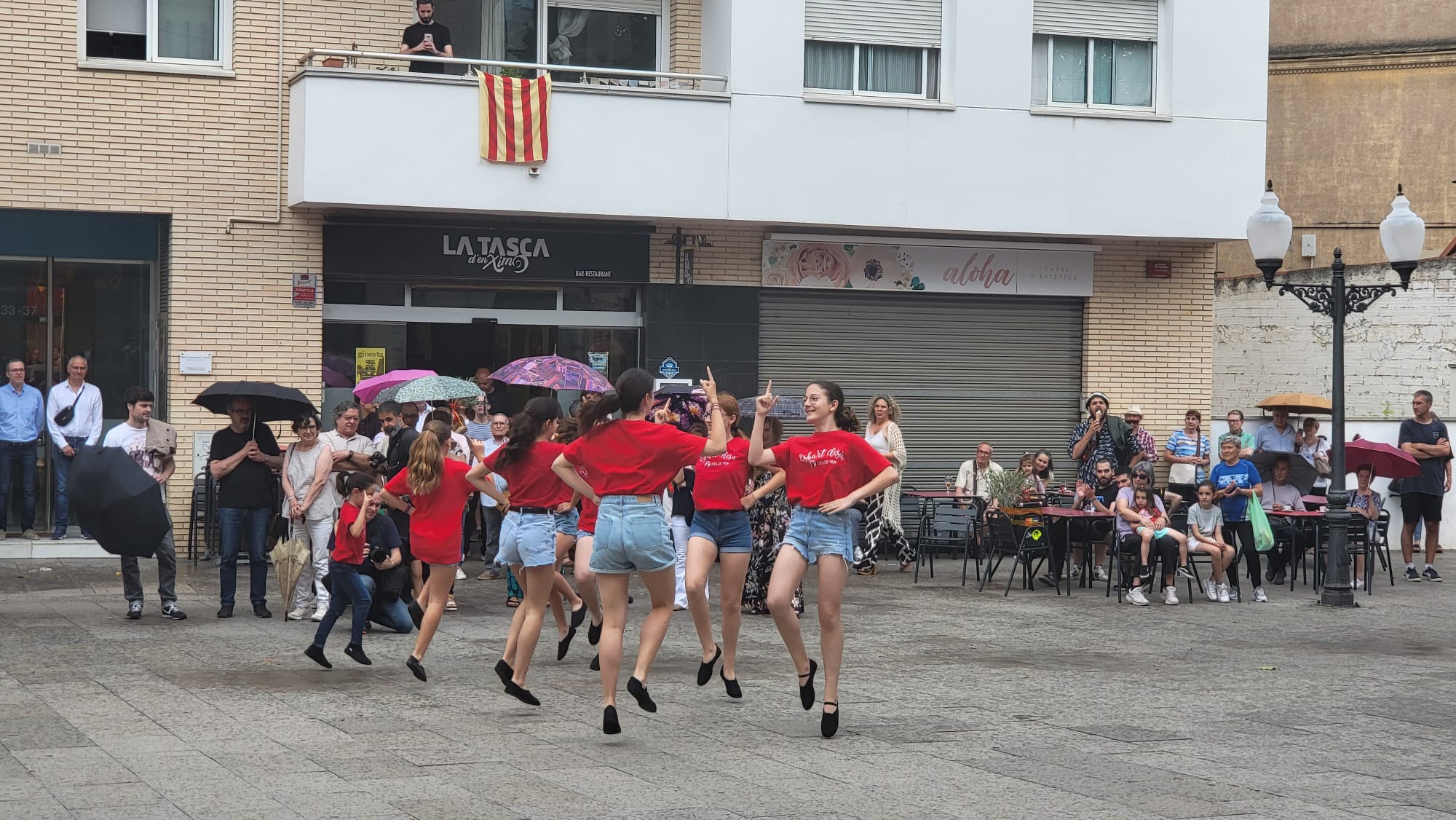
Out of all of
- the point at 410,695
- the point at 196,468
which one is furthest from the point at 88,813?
the point at 196,468

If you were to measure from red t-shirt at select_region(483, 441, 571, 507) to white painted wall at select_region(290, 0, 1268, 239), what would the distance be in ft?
29.5

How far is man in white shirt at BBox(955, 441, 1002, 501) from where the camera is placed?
18.5 m

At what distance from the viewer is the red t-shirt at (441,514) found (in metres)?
10.3

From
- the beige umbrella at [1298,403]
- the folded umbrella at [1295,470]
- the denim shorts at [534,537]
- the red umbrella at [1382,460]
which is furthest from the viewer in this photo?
the beige umbrella at [1298,403]

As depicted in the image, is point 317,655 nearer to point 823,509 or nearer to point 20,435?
point 823,509

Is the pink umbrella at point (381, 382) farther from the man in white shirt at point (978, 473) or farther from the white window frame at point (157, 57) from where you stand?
the man in white shirt at point (978, 473)

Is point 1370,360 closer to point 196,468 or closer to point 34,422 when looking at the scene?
point 196,468

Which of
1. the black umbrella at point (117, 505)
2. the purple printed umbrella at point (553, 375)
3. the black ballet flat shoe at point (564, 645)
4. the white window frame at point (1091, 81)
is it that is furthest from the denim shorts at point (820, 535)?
the white window frame at point (1091, 81)

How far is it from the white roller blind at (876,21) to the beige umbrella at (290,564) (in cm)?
938

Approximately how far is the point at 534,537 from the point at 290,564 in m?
4.35

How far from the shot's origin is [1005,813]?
6977mm

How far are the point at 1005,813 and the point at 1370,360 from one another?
18730 millimetres

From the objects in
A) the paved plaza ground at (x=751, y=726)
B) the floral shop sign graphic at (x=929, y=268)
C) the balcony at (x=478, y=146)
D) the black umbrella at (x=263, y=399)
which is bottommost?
the paved plaza ground at (x=751, y=726)

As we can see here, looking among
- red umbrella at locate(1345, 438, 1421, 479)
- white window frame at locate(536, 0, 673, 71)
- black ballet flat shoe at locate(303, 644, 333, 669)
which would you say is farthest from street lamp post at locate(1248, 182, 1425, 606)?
black ballet flat shoe at locate(303, 644, 333, 669)
